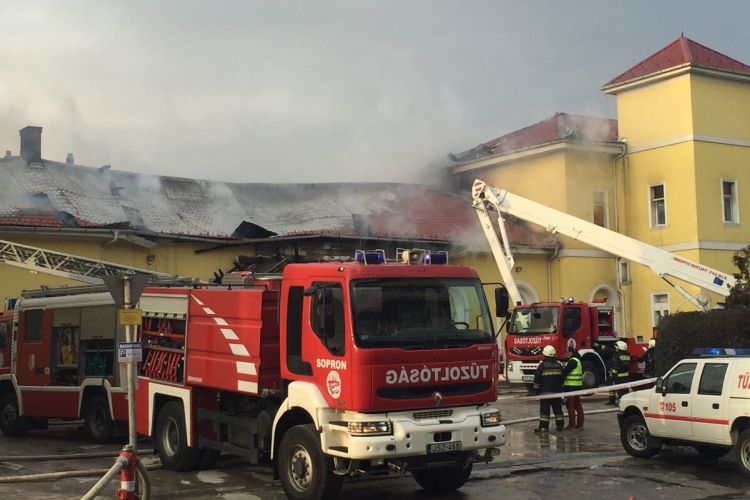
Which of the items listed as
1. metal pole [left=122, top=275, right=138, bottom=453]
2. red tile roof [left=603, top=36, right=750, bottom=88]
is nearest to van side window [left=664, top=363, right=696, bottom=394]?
metal pole [left=122, top=275, right=138, bottom=453]

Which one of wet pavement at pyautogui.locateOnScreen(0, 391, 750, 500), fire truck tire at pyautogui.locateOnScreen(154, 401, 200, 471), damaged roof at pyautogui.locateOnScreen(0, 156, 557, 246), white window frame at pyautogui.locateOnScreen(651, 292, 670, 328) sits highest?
damaged roof at pyautogui.locateOnScreen(0, 156, 557, 246)

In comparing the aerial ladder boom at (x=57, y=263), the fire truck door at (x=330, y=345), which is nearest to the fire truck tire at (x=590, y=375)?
the aerial ladder boom at (x=57, y=263)

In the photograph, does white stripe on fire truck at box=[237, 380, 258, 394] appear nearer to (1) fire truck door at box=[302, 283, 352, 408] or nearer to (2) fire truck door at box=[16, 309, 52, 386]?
(1) fire truck door at box=[302, 283, 352, 408]

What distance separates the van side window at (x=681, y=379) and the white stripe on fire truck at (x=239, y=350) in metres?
5.86

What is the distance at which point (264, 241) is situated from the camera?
25.0 metres

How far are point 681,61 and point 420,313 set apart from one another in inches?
962

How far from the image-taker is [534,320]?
76.0 ft

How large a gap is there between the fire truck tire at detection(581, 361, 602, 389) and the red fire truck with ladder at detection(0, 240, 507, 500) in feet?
40.9

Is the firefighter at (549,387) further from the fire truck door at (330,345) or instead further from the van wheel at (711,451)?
the fire truck door at (330,345)

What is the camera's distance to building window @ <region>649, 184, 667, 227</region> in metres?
31.4

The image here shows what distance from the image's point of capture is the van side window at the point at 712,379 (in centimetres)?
1130

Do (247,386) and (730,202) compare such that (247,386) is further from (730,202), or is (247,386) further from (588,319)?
(730,202)

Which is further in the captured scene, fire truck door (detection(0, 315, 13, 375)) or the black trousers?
fire truck door (detection(0, 315, 13, 375))

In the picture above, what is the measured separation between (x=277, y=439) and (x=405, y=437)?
173 centimetres
